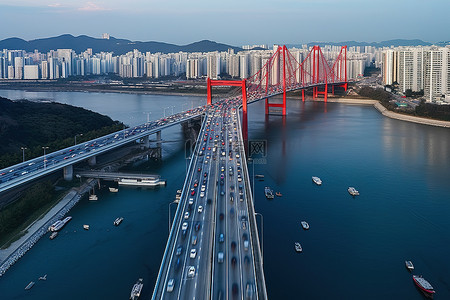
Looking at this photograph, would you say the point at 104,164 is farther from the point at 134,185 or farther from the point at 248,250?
the point at 248,250

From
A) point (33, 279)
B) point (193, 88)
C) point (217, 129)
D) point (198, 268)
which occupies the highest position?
point (193, 88)

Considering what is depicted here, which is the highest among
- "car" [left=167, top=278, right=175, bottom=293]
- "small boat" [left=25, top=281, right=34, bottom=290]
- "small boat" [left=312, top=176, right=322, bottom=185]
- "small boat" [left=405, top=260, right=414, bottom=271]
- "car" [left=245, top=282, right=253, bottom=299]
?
"small boat" [left=312, top=176, right=322, bottom=185]

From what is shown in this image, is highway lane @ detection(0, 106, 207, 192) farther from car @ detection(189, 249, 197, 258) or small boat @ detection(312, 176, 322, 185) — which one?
small boat @ detection(312, 176, 322, 185)

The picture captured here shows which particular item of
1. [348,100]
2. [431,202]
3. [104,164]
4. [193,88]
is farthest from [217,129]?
[193,88]

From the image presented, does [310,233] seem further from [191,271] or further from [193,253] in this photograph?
[191,271]

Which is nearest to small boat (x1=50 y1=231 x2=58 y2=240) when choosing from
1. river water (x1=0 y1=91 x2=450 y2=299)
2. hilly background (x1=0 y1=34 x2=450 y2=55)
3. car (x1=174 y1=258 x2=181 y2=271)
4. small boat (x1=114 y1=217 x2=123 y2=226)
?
river water (x1=0 y1=91 x2=450 y2=299)

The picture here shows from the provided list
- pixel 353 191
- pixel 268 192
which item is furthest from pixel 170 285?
pixel 353 191
